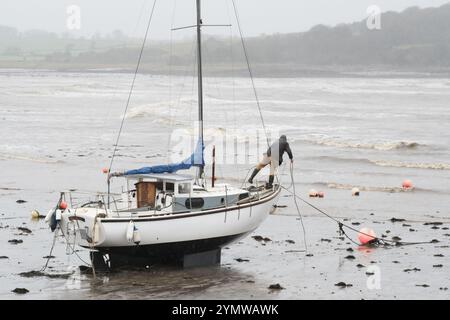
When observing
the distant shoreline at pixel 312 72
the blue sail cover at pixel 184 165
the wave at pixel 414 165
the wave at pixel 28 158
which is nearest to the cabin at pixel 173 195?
the blue sail cover at pixel 184 165

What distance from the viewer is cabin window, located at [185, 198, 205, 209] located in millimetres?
22672

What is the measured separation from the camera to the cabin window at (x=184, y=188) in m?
22.9

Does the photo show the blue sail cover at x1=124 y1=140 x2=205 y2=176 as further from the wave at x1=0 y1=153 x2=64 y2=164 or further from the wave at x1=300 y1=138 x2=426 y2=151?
the wave at x1=300 y1=138 x2=426 y2=151

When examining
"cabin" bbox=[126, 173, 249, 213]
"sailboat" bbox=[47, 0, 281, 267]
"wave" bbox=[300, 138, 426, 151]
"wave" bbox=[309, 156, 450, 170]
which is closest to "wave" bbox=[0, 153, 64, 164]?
"wave" bbox=[309, 156, 450, 170]

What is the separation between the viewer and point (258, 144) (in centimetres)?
5594

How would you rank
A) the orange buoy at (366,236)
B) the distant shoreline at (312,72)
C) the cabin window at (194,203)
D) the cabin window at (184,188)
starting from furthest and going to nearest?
the distant shoreline at (312,72), the orange buoy at (366,236), the cabin window at (184,188), the cabin window at (194,203)

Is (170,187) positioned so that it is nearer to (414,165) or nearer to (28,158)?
(28,158)

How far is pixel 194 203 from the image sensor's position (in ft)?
74.7

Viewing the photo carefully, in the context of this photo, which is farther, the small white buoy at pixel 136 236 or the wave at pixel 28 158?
the wave at pixel 28 158

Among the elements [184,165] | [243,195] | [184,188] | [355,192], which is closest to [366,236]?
[243,195]

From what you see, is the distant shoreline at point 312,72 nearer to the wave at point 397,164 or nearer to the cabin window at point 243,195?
the wave at point 397,164
